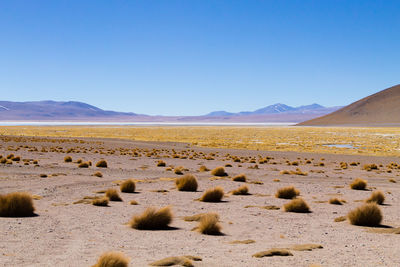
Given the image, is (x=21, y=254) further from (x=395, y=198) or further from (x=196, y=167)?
(x=196, y=167)

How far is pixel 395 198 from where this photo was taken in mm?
16109

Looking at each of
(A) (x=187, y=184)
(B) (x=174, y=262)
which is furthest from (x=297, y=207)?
(B) (x=174, y=262)

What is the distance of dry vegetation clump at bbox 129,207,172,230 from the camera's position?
33.6ft

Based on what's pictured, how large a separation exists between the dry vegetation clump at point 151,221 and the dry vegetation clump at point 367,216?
4.52m

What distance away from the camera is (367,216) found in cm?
1088

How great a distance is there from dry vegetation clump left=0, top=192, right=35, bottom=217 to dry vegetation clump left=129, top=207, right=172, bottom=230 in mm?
2980

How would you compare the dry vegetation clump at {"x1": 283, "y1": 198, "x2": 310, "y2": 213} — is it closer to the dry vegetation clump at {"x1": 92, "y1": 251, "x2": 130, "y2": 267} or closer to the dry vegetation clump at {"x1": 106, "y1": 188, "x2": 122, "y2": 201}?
the dry vegetation clump at {"x1": 106, "y1": 188, "x2": 122, "y2": 201}

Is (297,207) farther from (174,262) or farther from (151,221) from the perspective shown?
(174,262)

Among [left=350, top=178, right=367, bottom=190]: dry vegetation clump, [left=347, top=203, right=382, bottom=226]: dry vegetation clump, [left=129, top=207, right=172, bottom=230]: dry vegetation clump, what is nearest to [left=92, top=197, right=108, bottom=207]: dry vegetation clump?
[left=129, top=207, right=172, bottom=230]: dry vegetation clump

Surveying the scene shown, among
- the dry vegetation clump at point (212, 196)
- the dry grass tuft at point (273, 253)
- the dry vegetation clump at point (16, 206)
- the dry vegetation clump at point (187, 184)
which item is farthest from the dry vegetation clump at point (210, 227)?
the dry vegetation clump at point (187, 184)

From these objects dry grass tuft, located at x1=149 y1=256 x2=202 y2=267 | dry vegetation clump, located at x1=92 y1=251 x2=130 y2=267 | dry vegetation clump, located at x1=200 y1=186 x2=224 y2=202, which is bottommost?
dry vegetation clump, located at x1=200 y1=186 x2=224 y2=202

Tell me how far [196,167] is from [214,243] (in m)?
20.0

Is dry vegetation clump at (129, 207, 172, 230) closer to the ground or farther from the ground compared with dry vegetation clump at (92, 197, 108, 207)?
farther from the ground

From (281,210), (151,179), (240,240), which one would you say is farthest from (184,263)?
(151,179)
